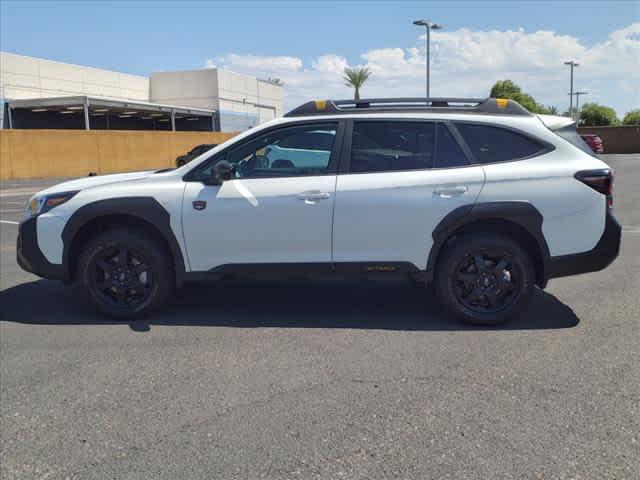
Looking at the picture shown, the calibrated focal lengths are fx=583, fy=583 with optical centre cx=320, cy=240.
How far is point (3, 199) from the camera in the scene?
60.0 ft

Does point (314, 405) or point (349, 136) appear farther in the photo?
point (349, 136)

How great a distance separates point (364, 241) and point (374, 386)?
140 cm

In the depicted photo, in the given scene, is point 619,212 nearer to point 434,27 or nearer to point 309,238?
point 309,238

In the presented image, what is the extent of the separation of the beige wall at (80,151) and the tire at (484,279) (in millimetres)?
24532

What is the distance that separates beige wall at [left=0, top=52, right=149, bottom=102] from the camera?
40.1 meters

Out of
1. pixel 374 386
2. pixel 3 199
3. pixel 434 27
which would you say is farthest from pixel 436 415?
pixel 434 27

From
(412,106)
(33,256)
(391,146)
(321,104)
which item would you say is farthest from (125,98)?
(391,146)

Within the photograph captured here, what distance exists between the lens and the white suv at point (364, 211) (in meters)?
4.68

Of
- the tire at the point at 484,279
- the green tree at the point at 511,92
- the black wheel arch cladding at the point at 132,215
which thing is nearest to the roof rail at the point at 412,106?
the tire at the point at 484,279

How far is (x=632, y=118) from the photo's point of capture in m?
76.6

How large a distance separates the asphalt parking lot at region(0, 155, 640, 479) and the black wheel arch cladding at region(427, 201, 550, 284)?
Answer: 0.76m

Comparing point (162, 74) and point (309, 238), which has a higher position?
point (162, 74)

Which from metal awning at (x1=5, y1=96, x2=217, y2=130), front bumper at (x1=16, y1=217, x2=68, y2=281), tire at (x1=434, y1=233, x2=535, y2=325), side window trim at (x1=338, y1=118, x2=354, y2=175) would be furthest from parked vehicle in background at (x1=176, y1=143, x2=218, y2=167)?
metal awning at (x1=5, y1=96, x2=217, y2=130)

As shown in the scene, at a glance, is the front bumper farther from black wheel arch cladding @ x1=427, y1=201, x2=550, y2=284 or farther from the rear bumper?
the rear bumper
